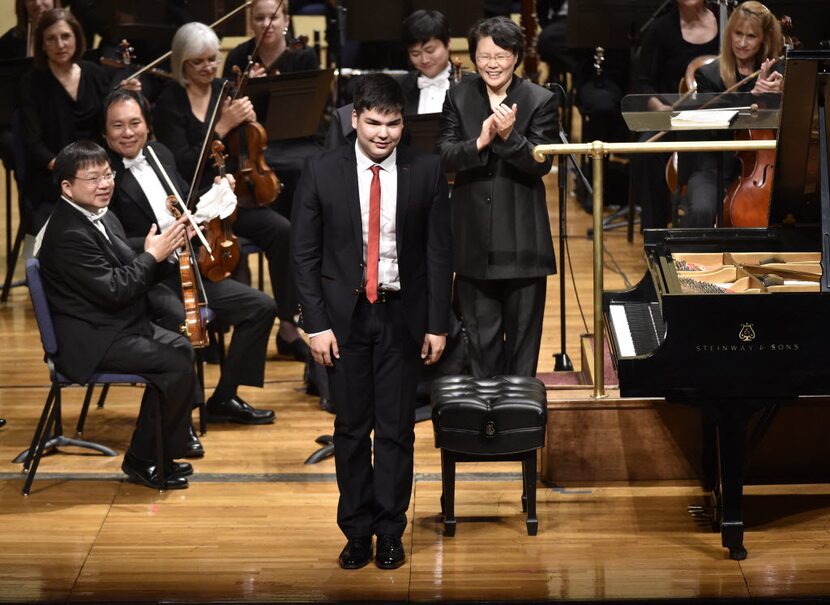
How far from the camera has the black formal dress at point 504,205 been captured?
4.68 m

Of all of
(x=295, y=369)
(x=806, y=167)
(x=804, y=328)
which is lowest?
(x=295, y=369)

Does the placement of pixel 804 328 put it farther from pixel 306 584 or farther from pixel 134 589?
pixel 134 589

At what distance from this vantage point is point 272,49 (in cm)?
666

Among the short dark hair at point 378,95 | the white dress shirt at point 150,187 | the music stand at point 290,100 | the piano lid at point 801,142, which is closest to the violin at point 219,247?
the white dress shirt at point 150,187

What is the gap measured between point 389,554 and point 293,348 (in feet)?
8.18

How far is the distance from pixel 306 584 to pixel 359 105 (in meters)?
1.52

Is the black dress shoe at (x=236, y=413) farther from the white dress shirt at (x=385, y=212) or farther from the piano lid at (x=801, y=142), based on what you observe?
the piano lid at (x=801, y=142)

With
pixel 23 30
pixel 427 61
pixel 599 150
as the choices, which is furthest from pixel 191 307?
pixel 23 30

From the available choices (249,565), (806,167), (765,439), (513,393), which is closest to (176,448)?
(249,565)

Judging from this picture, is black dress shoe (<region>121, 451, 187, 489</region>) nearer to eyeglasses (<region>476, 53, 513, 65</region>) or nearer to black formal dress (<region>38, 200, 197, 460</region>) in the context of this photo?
black formal dress (<region>38, 200, 197, 460</region>)

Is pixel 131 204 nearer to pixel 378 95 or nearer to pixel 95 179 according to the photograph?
pixel 95 179

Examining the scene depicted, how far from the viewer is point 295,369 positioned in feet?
20.8

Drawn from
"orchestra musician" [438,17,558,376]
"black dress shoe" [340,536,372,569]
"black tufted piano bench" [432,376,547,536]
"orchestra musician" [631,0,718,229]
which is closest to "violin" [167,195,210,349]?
"orchestra musician" [438,17,558,376]

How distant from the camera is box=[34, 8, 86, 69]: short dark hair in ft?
20.7
